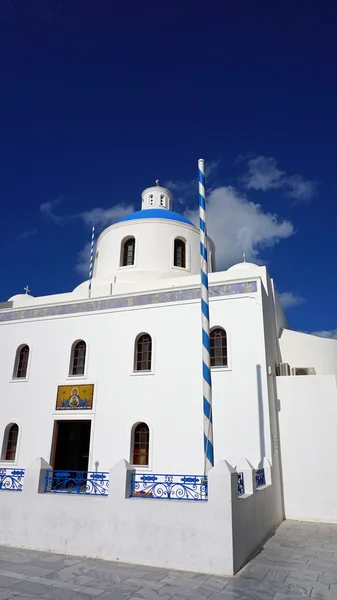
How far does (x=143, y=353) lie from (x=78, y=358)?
86.8 inches

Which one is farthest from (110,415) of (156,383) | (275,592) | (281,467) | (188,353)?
(275,592)

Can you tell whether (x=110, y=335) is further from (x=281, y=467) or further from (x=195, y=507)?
(x=195, y=507)

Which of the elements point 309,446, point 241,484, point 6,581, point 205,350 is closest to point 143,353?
point 205,350

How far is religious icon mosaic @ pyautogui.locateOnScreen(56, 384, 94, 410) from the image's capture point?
11.9 meters

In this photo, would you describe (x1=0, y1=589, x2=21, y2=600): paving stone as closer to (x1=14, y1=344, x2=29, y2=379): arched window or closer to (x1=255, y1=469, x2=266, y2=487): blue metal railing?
(x1=255, y1=469, x2=266, y2=487): blue metal railing

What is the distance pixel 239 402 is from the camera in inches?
407

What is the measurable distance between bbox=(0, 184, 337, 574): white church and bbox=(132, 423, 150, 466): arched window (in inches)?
1.6

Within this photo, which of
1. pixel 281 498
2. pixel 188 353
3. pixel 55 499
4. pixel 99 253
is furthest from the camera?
pixel 99 253

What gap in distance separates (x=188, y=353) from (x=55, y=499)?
16.6 ft

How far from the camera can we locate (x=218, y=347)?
11.1 metres

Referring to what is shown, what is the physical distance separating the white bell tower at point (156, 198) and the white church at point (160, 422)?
14.1 ft

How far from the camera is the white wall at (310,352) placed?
1355 cm

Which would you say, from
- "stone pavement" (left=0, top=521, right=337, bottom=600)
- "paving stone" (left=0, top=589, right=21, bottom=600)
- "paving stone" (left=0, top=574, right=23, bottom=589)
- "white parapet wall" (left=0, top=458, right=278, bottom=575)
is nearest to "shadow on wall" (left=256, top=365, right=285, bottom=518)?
"white parapet wall" (left=0, top=458, right=278, bottom=575)

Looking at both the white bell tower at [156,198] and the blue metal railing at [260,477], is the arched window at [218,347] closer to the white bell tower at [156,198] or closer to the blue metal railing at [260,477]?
the blue metal railing at [260,477]
